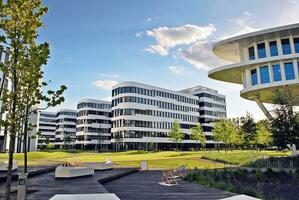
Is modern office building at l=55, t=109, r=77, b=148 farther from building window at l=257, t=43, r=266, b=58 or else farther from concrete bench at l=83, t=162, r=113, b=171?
concrete bench at l=83, t=162, r=113, b=171

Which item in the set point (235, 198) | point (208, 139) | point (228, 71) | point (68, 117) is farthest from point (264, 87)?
point (68, 117)

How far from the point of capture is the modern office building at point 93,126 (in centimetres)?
10181

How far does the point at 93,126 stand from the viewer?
10300 cm

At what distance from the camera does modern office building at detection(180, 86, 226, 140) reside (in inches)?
3994

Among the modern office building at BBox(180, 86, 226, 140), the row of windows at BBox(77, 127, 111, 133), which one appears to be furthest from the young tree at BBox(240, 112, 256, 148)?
the row of windows at BBox(77, 127, 111, 133)

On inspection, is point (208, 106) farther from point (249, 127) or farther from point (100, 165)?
point (100, 165)

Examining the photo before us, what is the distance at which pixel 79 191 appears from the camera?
1123 cm

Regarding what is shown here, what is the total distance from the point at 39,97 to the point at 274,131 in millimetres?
22580

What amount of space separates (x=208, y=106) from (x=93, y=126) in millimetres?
45234

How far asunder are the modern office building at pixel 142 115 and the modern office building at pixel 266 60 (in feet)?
131

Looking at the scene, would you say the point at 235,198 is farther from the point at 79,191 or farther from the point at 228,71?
the point at 228,71

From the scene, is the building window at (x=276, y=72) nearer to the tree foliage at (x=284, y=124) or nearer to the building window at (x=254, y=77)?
the building window at (x=254, y=77)

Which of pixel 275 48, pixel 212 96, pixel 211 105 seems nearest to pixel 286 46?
pixel 275 48

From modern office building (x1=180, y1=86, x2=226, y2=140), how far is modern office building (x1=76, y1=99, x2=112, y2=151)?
3578 cm
